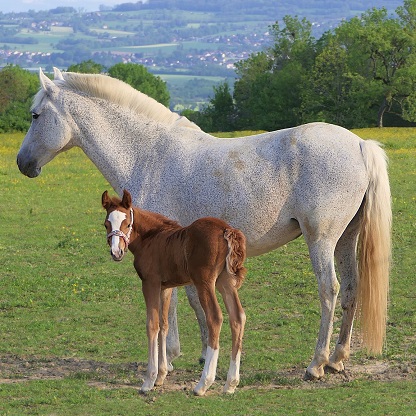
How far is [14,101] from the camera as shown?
73875mm

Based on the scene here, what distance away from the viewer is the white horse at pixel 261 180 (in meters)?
7.75

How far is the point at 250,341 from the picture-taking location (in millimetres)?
8922

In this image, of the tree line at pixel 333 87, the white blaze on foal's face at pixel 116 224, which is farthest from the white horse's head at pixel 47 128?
the tree line at pixel 333 87

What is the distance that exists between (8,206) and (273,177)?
11943mm

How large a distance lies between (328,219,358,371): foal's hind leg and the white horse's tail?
14 cm

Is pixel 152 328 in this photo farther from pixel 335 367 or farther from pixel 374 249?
pixel 374 249

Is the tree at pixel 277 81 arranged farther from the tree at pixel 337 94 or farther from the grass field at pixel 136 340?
the grass field at pixel 136 340

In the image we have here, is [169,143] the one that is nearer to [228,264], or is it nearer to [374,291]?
[228,264]

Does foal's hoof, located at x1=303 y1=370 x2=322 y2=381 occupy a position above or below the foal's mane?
below

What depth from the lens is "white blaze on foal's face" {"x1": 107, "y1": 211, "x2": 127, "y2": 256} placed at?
661 cm

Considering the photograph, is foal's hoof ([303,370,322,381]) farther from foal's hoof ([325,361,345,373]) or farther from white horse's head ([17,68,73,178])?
white horse's head ([17,68,73,178])

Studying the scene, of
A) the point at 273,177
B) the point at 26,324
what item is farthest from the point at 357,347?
the point at 26,324

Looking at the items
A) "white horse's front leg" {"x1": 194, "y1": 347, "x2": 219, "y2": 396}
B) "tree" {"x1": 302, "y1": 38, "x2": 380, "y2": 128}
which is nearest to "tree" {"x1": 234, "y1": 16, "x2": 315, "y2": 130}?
"tree" {"x1": 302, "y1": 38, "x2": 380, "y2": 128}

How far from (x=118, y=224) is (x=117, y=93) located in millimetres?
2229
